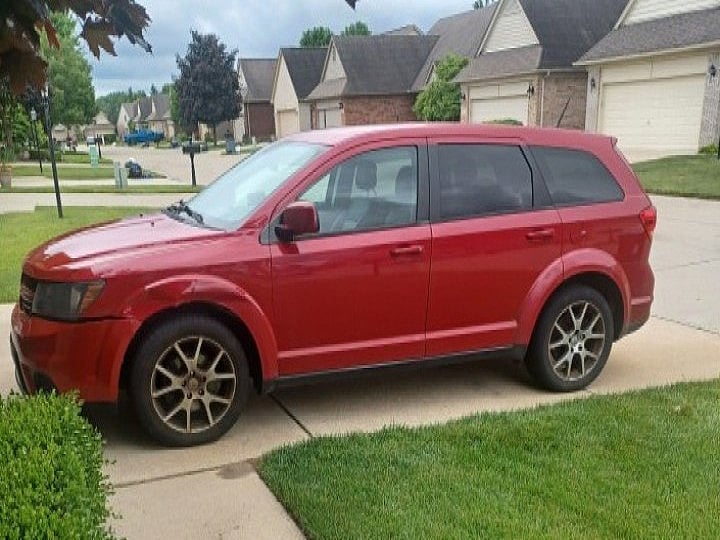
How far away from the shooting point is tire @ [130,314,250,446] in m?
3.96

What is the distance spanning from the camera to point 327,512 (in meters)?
3.35

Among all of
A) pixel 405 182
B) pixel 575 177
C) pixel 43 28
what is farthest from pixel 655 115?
pixel 43 28

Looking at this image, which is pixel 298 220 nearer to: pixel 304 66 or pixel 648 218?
Answer: pixel 648 218

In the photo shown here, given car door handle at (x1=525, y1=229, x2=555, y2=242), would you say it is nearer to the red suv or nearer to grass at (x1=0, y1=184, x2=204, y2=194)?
the red suv

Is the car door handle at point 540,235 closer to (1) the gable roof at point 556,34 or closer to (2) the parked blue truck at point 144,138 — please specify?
(1) the gable roof at point 556,34

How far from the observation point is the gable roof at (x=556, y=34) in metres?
31.7

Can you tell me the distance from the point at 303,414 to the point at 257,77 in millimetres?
66219

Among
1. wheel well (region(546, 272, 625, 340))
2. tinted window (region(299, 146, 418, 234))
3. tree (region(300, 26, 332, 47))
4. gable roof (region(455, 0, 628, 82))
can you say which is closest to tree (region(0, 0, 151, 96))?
tinted window (region(299, 146, 418, 234))

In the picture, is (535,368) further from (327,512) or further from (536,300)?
(327,512)

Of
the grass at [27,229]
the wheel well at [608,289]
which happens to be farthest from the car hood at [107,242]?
the grass at [27,229]

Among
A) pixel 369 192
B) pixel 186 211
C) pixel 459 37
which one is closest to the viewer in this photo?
pixel 369 192

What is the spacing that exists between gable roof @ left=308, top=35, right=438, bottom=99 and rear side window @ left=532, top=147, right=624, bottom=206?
40337 mm

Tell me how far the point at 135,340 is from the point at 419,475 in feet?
5.66

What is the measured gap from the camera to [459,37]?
147ft
